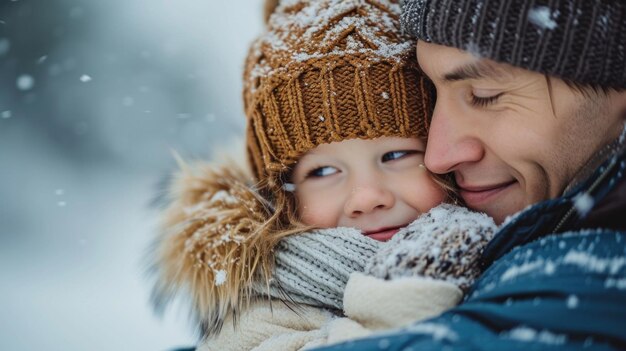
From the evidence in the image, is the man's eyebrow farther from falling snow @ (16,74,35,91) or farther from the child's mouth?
falling snow @ (16,74,35,91)

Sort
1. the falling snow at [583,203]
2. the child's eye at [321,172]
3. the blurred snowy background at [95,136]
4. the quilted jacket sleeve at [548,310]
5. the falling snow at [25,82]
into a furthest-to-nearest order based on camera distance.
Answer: the falling snow at [25,82] → the blurred snowy background at [95,136] → the child's eye at [321,172] → the falling snow at [583,203] → the quilted jacket sleeve at [548,310]

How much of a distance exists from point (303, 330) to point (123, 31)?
15.0ft

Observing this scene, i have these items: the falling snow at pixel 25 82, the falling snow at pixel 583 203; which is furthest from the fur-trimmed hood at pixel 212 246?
the falling snow at pixel 25 82

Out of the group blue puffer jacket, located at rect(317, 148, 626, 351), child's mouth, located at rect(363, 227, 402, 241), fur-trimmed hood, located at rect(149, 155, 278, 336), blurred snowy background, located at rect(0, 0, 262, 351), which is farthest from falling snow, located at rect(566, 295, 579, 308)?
blurred snowy background, located at rect(0, 0, 262, 351)

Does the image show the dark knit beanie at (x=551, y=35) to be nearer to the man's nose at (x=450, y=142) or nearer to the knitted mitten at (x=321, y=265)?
the man's nose at (x=450, y=142)

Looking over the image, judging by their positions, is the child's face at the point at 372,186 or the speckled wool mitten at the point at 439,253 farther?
Result: the child's face at the point at 372,186

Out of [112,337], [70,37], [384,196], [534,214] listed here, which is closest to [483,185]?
[384,196]

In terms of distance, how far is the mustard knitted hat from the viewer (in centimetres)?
162

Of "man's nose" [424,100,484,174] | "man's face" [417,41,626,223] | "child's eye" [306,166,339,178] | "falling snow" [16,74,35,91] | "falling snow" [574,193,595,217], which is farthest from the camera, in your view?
"falling snow" [16,74,35,91]

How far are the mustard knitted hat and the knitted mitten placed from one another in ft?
0.86

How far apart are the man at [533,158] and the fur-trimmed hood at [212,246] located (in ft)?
1.71

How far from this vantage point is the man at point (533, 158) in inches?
37.4

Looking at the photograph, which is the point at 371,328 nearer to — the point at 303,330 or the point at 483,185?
the point at 303,330

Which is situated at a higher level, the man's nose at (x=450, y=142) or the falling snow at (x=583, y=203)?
the man's nose at (x=450, y=142)
